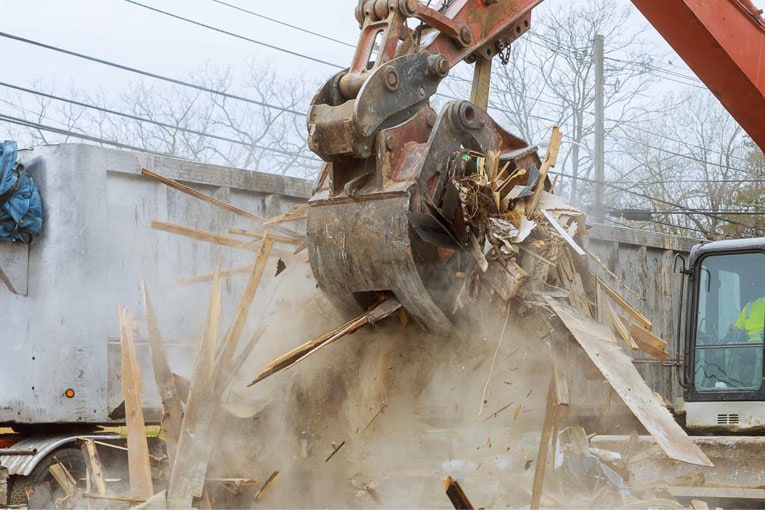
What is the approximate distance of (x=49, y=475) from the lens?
5398 mm

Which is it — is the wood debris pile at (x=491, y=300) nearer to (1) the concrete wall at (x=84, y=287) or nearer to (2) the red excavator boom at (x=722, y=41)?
(2) the red excavator boom at (x=722, y=41)

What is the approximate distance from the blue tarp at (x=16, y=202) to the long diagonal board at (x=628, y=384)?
335cm

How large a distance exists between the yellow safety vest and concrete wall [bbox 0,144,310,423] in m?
3.32

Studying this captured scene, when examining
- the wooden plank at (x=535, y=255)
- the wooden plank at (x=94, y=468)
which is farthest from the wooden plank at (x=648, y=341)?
the wooden plank at (x=94, y=468)

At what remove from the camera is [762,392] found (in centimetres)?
579

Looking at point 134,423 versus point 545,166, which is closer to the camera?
point 545,166

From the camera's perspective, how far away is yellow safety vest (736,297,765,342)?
5.93 m

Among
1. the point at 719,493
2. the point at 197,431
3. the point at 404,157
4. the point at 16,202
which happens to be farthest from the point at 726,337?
the point at 16,202

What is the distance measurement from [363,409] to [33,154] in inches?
114

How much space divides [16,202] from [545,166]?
3244mm

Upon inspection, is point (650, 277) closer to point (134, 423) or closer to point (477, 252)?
point (477, 252)

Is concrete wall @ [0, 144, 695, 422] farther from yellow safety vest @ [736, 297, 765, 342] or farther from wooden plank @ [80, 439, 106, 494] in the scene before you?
yellow safety vest @ [736, 297, 765, 342]

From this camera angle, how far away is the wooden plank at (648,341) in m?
4.47

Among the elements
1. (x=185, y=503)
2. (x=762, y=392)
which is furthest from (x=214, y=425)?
(x=762, y=392)
